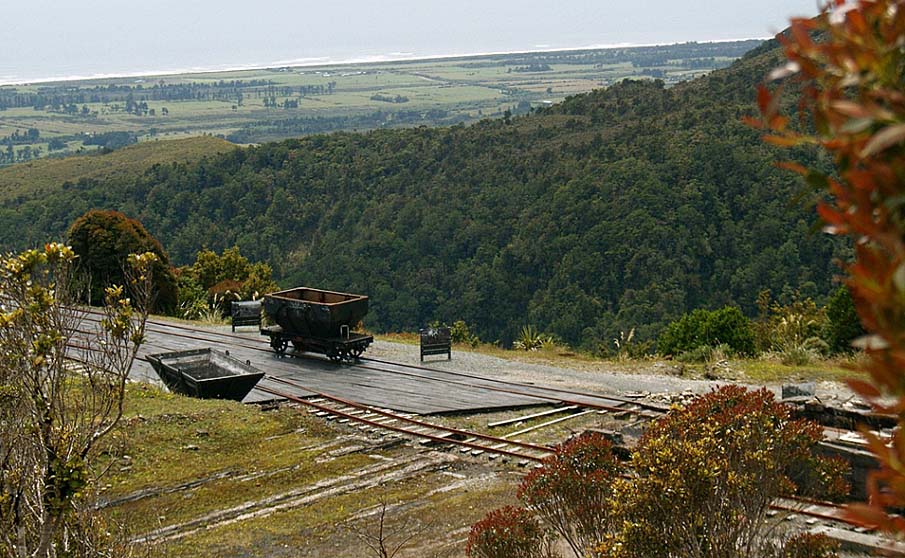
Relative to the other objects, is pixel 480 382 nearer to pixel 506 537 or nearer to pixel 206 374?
pixel 206 374

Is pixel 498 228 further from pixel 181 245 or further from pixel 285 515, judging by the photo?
pixel 285 515

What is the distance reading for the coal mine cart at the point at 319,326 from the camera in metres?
20.6

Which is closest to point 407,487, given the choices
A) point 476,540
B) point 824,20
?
point 476,540

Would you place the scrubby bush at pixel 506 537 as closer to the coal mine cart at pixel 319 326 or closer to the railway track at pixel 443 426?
the railway track at pixel 443 426

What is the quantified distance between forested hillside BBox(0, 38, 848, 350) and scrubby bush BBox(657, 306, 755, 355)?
Answer: 36.3ft

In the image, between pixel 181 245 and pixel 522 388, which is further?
pixel 181 245

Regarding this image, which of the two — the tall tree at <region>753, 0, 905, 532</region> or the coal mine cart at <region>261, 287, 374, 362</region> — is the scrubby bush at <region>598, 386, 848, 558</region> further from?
the coal mine cart at <region>261, 287, 374, 362</region>

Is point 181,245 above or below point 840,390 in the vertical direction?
below

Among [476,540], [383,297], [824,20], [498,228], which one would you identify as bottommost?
[383,297]

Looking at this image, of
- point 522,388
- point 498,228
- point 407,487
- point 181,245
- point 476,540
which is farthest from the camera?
point 181,245

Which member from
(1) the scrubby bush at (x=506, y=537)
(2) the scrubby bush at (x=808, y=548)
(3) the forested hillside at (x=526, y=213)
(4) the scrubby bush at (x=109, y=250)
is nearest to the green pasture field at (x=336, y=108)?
(3) the forested hillside at (x=526, y=213)

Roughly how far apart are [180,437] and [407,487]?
3.79 m

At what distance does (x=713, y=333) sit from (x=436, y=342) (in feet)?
19.3

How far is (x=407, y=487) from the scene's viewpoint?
12336 millimetres
